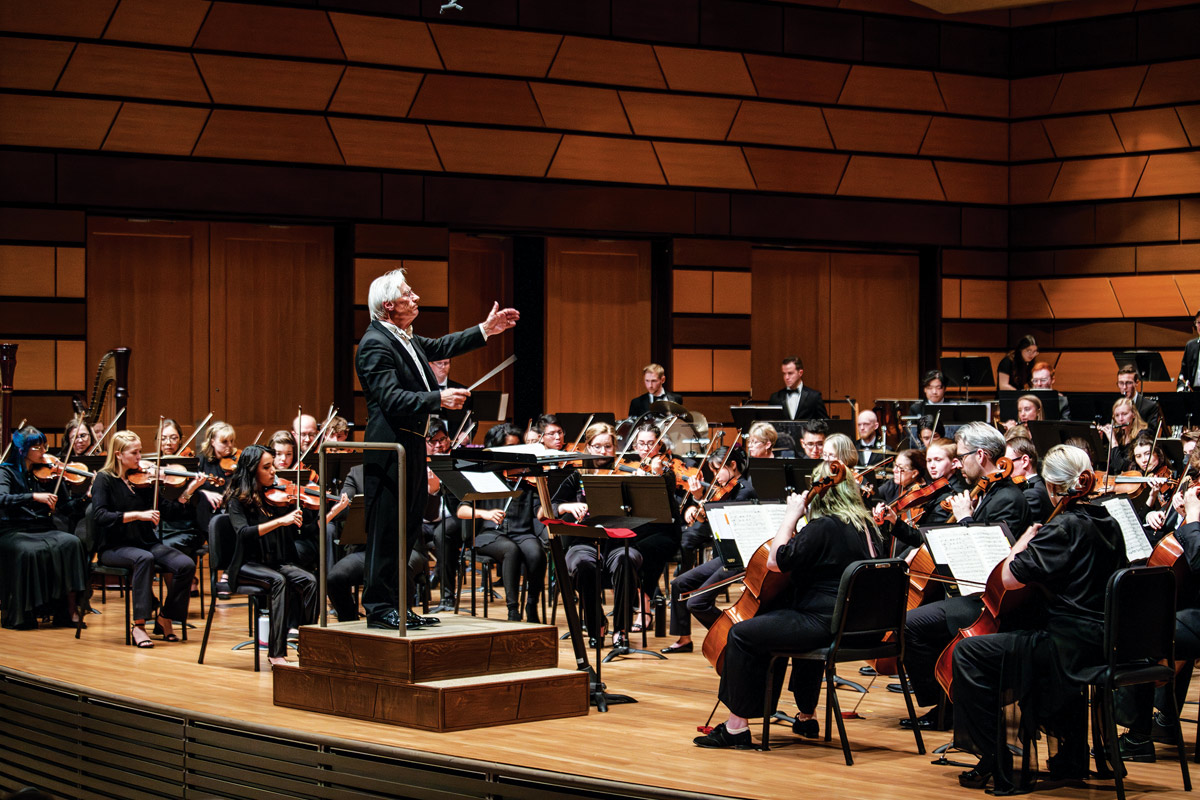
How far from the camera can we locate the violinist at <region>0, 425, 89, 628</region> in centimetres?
698

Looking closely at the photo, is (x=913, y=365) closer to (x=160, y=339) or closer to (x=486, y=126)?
(x=486, y=126)

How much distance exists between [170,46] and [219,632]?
489 centimetres

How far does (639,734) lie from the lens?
470 cm

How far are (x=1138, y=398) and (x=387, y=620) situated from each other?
606 cm

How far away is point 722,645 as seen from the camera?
4695mm

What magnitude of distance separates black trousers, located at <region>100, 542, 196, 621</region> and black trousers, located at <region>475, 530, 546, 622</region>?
155 cm

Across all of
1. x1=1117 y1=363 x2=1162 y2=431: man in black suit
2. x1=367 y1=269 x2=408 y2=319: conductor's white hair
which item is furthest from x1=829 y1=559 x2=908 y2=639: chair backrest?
x1=1117 y1=363 x2=1162 y2=431: man in black suit

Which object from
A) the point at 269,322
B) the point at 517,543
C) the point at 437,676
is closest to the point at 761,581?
the point at 437,676

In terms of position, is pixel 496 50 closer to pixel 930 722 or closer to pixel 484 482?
pixel 484 482

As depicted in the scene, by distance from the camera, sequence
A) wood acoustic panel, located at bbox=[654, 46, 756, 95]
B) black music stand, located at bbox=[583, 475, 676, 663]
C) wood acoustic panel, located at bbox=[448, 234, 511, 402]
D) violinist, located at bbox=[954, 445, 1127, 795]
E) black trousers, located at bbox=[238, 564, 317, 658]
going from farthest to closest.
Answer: wood acoustic panel, located at bbox=[654, 46, 756, 95]
wood acoustic panel, located at bbox=[448, 234, 511, 402]
black trousers, located at bbox=[238, 564, 317, 658]
black music stand, located at bbox=[583, 475, 676, 663]
violinist, located at bbox=[954, 445, 1127, 795]

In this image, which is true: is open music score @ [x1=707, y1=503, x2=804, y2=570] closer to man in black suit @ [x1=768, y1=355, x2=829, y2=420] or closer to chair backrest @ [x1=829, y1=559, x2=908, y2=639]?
chair backrest @ [x1=829, y1=559, x2=908, y2=639]

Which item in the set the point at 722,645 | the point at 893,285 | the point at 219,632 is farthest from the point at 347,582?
the point at 893,285

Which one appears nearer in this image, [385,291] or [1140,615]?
[1140,615]

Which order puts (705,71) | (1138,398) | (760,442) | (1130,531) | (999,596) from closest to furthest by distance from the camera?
(999,596) < (1130,531) < (760,442) < (1138,398) < (705,71)
